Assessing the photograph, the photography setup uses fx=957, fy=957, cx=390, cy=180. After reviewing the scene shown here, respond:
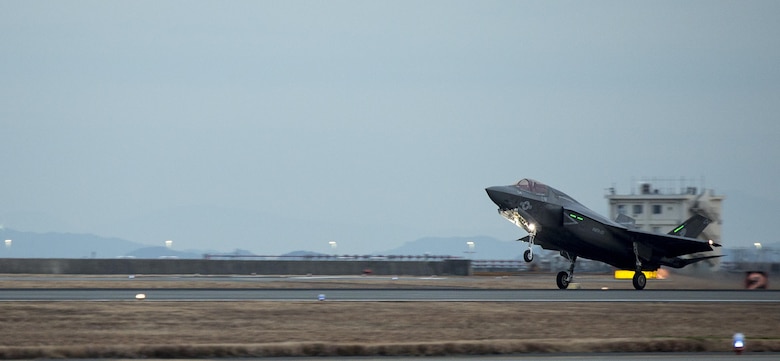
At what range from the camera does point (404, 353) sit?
60.6 feet

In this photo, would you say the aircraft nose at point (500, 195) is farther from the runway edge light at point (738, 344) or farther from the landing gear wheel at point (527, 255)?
the runway edge light at point (738, 344)

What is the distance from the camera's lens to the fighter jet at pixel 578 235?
126 feet

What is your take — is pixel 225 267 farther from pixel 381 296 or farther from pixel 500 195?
pixel 381 296

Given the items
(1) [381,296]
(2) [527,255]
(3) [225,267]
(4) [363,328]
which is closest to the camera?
(4) [363,328]

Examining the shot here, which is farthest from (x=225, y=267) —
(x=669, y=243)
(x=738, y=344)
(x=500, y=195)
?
(x=738, y=344)

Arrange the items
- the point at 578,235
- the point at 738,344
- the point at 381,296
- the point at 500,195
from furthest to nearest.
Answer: the point at 578,235
the point at 500,195
the point at 381,296
the point at 738,344

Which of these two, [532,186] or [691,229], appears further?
[691,229]

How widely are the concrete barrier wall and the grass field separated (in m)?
34.8

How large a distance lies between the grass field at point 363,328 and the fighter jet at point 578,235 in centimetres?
994

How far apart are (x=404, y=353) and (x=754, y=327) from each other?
33.6 ft

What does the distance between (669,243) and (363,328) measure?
22.4m

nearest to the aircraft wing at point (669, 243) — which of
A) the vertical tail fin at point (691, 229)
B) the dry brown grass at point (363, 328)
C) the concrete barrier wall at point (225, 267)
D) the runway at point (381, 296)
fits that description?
the vertical tail fin at point (691, 229)

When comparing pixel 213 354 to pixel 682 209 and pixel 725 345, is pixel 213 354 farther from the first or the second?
pixel 682 209

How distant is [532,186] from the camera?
38.9 m
